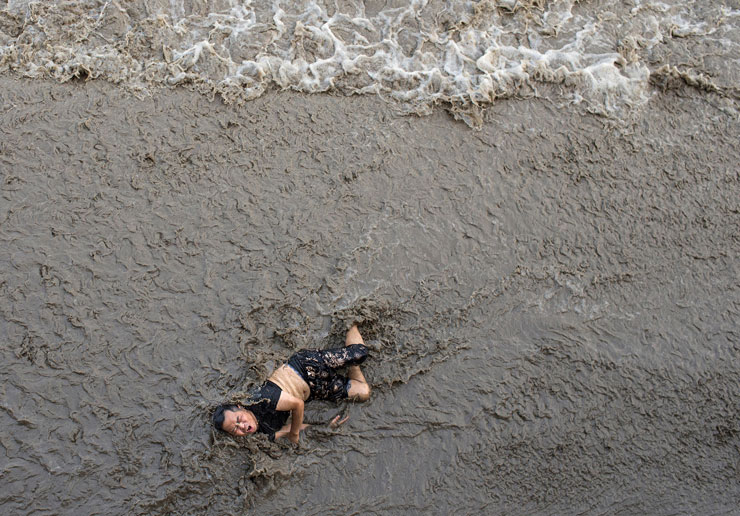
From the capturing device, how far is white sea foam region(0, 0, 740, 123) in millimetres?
4406

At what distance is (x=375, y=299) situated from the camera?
12.4 feet

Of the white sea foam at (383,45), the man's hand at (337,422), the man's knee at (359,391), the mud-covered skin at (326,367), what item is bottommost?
the man's hand at (337,422)

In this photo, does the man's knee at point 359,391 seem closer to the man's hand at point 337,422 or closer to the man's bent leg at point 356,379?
the man's bent leg at point 356,379

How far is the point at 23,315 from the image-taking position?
11.8 feet

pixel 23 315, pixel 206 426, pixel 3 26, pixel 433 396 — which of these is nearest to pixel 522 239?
pixel 433 396

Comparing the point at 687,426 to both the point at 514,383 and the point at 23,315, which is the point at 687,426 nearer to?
the point at 514,383

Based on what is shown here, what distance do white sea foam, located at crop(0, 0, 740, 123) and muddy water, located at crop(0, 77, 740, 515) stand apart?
0.66 feet

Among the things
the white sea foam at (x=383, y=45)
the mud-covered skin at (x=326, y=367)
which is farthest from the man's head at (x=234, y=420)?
the white sea foam at (x=383, y=45)

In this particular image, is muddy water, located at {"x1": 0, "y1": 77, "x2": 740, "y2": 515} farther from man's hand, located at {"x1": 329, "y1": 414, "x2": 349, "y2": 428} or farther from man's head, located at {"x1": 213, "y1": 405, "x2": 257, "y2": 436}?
man's head, located at {"x1": 213, "y1": 405, "x2": 257, "y2": 436}

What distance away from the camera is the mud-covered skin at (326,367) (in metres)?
3.47

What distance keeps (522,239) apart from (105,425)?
2.77 meters

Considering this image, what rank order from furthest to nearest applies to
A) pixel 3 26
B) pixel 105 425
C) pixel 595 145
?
pixel 3 26 < pixel 595 145 < pixel 105 425

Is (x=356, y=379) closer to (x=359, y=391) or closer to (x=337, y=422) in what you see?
(x=359, y=391)

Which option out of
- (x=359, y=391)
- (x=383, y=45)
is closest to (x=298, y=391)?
(x=359, y=391)
